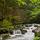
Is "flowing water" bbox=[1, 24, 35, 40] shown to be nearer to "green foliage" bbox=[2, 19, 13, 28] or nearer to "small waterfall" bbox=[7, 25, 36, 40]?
"small waterfall" bbox=[7, 25, 36, 40]

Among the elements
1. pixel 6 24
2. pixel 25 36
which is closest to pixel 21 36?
pixel 25 36

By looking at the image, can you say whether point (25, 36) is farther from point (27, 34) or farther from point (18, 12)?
point (18, 12)

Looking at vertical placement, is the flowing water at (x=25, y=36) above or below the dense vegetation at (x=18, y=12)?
below

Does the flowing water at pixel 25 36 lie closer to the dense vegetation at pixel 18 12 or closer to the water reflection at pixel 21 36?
the water reflection at pixel 21 36

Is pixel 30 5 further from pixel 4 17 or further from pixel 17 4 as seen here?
pixel 4 17

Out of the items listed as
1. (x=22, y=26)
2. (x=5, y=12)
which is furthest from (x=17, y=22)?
(x=5, y=12)

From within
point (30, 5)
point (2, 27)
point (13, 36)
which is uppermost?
point (30, 5)

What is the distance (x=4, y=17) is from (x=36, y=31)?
394 millimetres

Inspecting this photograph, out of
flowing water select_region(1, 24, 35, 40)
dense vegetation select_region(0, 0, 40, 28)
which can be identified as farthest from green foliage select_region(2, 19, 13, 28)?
flowing water select_region(1, 24, 35, 40)

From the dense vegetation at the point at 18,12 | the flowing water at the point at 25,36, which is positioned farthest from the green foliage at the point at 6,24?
the flowing water at the point at 25,36

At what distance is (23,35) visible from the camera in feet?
4.44

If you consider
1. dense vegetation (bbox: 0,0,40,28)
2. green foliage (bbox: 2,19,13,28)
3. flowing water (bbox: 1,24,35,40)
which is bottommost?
flowing water (bbox: 1,24,35,40)

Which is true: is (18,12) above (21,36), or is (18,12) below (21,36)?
above

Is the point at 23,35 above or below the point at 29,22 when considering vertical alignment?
below
